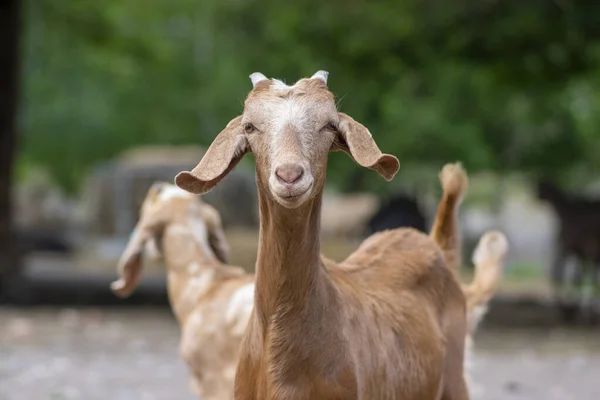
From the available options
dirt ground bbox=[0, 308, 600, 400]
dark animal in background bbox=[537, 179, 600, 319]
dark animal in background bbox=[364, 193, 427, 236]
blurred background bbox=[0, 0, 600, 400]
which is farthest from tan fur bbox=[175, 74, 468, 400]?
dark animal in background bbox=[364, 193, 427, 236]

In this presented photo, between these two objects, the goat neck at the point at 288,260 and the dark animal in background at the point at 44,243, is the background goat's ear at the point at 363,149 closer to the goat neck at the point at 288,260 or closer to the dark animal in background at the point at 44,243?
the goat neck at the point at 288,260

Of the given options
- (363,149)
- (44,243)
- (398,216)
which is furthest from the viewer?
(44,243)

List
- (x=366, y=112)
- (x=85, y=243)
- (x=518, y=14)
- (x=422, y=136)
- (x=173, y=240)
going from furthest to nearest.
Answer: (x=85, y=243)
(x=422, y=136)
(x=366, y=112)
(x=518, y=14)
(x=173, y=240)

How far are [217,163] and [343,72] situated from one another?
42.4ft

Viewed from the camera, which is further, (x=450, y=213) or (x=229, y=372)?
(x=229, y=372)

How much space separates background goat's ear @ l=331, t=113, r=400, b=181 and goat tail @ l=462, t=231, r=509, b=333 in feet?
8.75

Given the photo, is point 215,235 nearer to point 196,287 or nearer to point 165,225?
point 165,225

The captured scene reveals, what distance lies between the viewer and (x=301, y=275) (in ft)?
14.1

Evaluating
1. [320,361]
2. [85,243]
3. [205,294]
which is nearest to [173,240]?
[205,294]

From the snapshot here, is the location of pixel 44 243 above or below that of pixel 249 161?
below

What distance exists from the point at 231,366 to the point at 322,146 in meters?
2.95

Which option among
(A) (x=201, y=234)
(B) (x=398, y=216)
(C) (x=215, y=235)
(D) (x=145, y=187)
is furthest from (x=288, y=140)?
(D) (x=145, y=187)

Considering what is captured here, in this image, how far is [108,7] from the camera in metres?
20.7

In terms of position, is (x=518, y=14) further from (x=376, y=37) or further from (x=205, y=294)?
(x=205, y=294)
